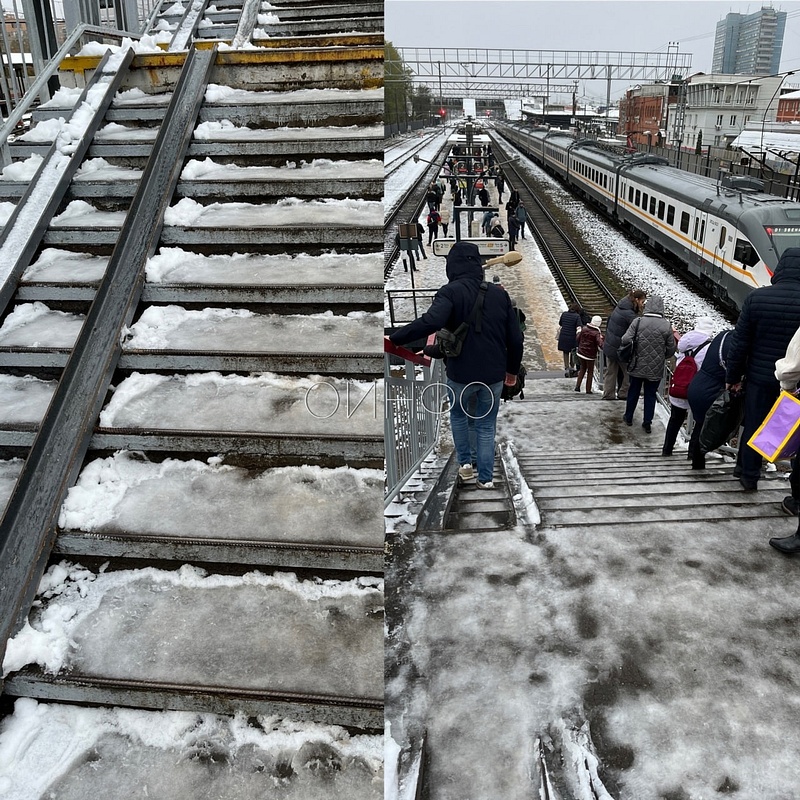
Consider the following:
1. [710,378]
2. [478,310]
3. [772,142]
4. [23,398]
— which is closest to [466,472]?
[478,310]

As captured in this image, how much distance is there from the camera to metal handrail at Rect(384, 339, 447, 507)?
3739mm

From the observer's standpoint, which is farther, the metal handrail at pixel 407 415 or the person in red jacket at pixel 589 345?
the person in red jacket at pixel 589 345

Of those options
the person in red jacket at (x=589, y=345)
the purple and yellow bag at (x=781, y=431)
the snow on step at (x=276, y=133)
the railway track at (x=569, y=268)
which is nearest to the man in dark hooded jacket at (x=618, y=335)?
the person in red jacket at (x=589, y=345)

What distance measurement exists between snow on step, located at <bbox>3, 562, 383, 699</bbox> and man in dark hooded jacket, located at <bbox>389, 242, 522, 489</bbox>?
5.46 feet

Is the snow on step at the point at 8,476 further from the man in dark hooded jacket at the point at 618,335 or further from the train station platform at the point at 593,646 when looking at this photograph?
the man in dark hooded jacket at the point at 618,335

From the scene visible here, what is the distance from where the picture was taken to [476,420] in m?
4.45

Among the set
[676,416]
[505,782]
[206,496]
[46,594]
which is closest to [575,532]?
[505,782]

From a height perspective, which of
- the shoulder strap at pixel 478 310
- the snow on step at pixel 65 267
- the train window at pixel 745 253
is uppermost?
the snow on step at pixel 65 267

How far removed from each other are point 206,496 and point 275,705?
98 centimetres

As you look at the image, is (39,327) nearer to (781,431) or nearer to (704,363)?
(781,431)

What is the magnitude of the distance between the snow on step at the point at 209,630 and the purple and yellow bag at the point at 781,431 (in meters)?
2.46

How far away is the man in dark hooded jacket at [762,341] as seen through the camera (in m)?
4.04

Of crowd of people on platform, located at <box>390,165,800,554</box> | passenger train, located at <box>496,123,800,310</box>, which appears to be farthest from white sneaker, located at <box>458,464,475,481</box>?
passenger train, located at <box>496,123,800,310</box>

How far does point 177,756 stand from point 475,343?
277 centimetres
